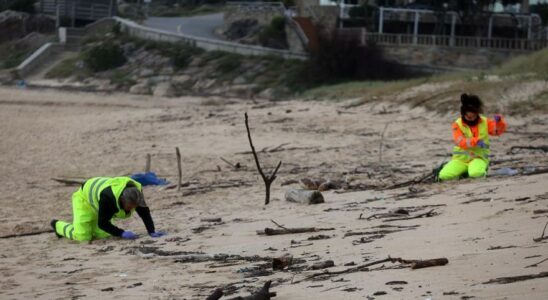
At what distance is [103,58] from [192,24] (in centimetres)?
1101

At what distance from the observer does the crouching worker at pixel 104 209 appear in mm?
9391

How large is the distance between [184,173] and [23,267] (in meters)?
6.86

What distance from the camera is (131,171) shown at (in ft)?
51.8

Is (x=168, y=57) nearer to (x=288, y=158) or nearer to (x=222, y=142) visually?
(x=222, y=142)

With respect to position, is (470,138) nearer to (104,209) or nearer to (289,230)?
(289,230)

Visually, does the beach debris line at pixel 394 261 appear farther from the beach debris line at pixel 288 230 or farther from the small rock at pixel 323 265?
the beach debris line at pixel 288 230

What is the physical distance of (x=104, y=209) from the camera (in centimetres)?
950

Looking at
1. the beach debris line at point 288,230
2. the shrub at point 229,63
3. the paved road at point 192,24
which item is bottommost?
the shrub at point 229,63

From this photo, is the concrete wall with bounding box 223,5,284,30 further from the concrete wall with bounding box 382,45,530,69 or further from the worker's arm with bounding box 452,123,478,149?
the worker's arm with bounding box 452,123,478,149

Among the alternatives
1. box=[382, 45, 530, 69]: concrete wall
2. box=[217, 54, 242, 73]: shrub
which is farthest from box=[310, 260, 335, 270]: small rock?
box=[382, 45, 530, 69]: concrete wall

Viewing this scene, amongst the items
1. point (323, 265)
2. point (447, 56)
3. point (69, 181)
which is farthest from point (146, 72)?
point (323, 265)

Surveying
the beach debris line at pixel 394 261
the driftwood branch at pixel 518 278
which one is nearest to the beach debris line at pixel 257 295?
the beach debris line at pixel 394 261

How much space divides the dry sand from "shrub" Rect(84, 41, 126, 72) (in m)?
24.2

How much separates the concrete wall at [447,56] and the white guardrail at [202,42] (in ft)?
13.5
